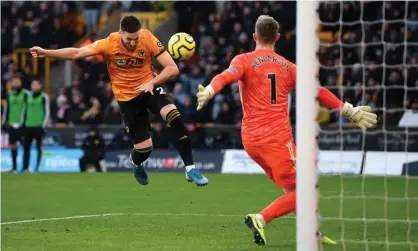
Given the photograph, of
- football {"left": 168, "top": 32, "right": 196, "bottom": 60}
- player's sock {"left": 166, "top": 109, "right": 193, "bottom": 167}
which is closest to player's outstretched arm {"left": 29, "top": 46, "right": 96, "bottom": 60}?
football {"left": 168, "top": 32, "right": 196, "bottom": 60}

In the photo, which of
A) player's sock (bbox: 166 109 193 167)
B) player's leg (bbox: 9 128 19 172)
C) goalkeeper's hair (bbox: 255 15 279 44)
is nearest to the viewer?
goalkeeper's hair (bbox: 255 15 279 44)

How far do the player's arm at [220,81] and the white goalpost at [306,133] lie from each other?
111 centimetres

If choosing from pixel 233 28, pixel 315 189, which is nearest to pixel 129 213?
pixel 315 189

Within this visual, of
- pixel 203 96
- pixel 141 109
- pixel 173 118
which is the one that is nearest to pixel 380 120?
pixel 141 109

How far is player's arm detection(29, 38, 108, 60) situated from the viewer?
10625 millimetres

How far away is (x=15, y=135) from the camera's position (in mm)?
23109

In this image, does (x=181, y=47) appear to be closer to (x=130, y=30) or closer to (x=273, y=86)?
(x=130, y=30)

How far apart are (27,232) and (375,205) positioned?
18.8 ft

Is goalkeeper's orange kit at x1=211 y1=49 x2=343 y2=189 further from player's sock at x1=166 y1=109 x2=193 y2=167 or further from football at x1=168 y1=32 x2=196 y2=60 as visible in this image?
player's sock at x1=166 y1=109 x2=193 y2=167

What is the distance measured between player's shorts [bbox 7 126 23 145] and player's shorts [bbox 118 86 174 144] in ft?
36.4

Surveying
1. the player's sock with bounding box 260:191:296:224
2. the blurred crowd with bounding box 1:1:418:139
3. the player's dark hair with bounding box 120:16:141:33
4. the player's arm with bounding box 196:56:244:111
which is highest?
the player's dark hair with bounding box 120:16:141:33

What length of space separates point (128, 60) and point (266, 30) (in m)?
2.84

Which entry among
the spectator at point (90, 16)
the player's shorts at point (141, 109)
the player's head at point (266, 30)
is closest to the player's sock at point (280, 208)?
the player's head at point (266, 30)

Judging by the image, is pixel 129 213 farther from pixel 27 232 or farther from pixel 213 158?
pixel 213 158
